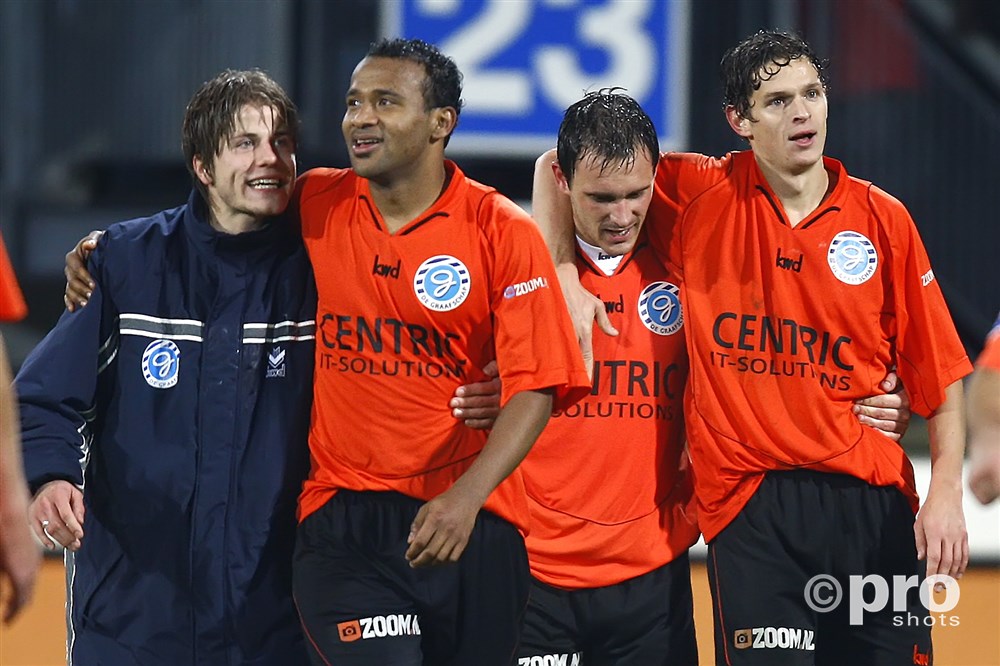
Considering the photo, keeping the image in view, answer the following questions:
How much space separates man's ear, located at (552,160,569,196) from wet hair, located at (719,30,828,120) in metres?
0.46

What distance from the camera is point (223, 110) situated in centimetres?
344

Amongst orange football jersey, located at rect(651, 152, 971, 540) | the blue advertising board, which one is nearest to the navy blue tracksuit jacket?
orange football jersey, located at rect(651, 152, 971, 540)

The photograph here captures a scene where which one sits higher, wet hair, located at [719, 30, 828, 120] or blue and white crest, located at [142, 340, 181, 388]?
wet hair, located at [719, 30, 828, 120]

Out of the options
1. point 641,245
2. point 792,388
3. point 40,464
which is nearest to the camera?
point 40,464

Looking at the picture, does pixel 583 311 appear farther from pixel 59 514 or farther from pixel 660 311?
pixel 59 514

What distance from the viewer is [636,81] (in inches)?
316

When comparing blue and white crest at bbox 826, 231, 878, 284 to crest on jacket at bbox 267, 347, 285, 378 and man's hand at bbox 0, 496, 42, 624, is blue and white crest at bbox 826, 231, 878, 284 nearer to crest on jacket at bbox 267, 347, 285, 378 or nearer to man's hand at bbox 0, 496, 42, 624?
crest on jacket at bbox 267, 347, 285, 378

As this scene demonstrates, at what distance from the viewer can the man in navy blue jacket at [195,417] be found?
3.31 meters

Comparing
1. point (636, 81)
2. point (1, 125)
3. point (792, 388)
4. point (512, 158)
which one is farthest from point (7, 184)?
point (792, 388)

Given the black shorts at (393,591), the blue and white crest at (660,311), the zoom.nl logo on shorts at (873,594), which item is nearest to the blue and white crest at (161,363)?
the black shorts at (393,591)

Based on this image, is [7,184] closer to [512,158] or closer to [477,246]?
[512,158]

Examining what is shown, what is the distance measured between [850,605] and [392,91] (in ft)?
5.22

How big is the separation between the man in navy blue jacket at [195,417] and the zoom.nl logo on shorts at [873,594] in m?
1.22

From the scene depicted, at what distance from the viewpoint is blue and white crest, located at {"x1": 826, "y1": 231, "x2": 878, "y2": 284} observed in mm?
3479
